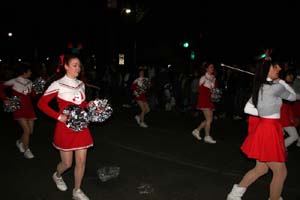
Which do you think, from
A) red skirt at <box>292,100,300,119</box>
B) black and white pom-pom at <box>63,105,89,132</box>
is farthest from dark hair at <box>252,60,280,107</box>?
red skirt at <box>292,100,300,119</box>

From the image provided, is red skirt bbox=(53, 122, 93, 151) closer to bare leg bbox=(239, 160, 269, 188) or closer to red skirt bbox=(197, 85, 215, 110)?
bare leg bbox=(239, 160, 269, 188)

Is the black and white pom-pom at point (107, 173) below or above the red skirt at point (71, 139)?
below

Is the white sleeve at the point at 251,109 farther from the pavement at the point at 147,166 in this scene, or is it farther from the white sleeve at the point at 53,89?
the white sleeve at the point at 53,89

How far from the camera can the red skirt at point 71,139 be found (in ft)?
14.6

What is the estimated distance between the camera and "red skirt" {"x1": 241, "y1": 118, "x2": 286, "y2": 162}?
4179 mm

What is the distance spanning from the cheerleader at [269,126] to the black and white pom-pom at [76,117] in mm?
2139

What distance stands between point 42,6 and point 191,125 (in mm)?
25198

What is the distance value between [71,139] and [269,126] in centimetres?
251

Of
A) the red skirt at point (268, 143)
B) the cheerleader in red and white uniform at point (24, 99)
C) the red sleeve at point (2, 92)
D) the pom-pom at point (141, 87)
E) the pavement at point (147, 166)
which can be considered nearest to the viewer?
the red skirt at point (268, 143)

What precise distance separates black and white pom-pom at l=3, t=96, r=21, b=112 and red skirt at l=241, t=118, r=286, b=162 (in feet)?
14.4

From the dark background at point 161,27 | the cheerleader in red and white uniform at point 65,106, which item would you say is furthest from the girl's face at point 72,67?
the dark background at point 161,27

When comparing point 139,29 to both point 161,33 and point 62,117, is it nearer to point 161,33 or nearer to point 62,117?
point 161,33

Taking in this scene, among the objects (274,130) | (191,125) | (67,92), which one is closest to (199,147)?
(191,125)

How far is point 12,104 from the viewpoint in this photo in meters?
A: 6.48
